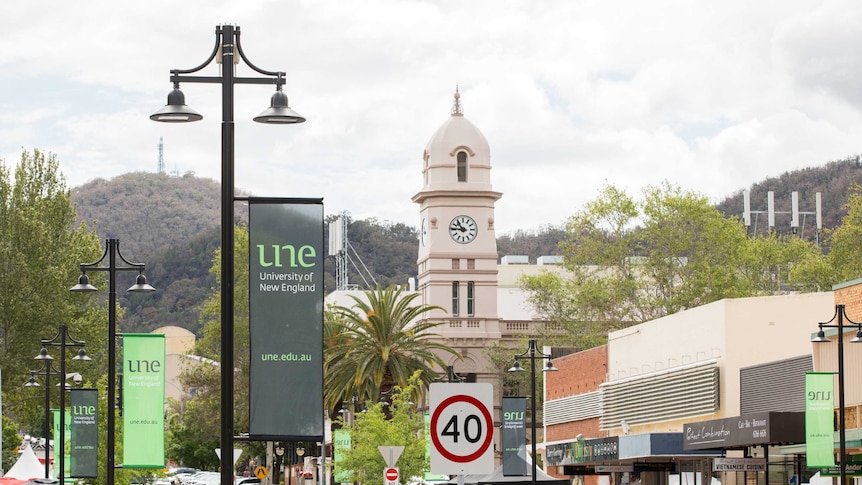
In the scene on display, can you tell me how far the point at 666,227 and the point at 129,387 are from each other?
191 ft

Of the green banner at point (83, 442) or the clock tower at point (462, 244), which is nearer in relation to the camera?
the green banner at point (83, 442)

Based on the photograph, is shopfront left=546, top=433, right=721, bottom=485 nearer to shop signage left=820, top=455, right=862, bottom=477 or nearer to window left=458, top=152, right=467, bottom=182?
shop signage left=820, top=455, right=862, bottom=477

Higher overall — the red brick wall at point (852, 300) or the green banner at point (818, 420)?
the red brick wall at point (852, 300)

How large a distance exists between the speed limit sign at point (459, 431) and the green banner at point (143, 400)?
15570 millimetres

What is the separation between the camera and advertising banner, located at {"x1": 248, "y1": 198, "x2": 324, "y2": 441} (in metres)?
15.0

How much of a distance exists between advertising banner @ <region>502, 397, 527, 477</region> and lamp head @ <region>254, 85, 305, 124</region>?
27815mm

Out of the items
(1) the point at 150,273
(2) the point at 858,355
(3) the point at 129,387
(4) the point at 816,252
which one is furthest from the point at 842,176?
(3) the point at 129,387

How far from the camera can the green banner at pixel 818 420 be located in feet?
111

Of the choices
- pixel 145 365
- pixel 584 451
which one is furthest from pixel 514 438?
pixel 145 365

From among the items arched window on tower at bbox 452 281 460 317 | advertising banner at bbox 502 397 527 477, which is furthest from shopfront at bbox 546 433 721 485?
arched window on tower at bbox 452 281 460 317

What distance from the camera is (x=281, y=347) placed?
15.0m

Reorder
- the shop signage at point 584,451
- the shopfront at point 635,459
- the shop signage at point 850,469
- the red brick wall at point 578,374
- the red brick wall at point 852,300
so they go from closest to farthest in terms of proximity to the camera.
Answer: the shop signage at point 850,469, the red brick wall at point 852,300, the shopfront at point 635,459, the shop signage at point 584,451, the red brick wall at point 578,374

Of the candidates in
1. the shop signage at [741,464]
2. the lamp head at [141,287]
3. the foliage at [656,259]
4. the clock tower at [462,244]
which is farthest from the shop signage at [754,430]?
the clock tower at [462,244]

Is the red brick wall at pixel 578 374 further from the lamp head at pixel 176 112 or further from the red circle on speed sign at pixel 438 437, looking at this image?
the red circle on speed sign at pixel 438 437
